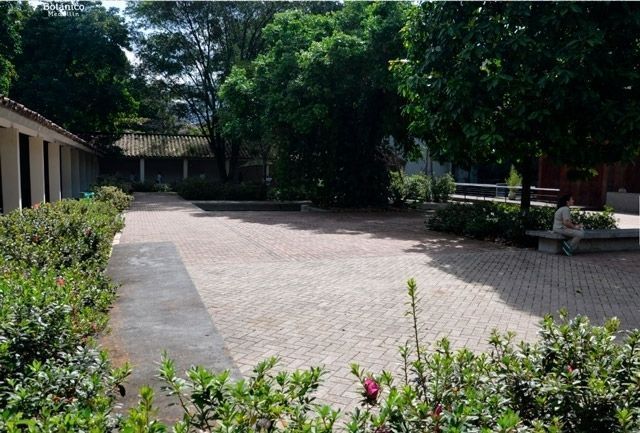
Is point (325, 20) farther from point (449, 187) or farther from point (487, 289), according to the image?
point (487, 289)

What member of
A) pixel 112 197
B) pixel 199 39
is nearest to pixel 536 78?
pixel 112 197

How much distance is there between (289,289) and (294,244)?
15.7 feet

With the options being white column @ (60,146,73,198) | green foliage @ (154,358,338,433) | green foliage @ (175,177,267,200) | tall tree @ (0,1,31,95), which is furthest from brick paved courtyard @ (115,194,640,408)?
tall tree @ (0,1,31,95)

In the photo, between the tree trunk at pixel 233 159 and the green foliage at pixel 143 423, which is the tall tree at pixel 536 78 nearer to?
the green foliage at pixel 143 423

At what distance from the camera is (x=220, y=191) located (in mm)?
29609

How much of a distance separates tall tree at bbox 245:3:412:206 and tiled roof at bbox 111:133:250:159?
60.8 ft

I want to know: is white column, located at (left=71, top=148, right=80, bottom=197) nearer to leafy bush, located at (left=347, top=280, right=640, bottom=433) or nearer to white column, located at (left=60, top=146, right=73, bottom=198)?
white column, located at (left=60, top=146, right=73, bottom=198)

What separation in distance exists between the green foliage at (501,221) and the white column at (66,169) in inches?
606

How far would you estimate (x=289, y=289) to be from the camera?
25.1 ft

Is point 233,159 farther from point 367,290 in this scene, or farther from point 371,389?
point 371,389

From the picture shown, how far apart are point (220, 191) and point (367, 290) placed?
2301 centimetres

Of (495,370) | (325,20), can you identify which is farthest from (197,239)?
(325,20)

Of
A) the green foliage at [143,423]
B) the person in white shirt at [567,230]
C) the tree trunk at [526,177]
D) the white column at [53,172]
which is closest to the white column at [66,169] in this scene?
the white column at [53,172]

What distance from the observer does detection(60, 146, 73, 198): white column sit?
856 inches
